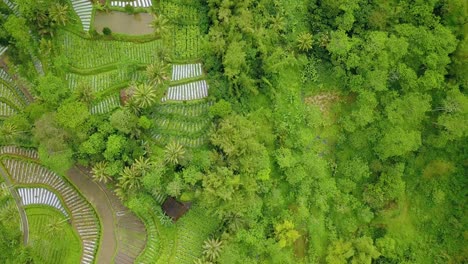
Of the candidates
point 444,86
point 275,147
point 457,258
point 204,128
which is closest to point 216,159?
point 204,128

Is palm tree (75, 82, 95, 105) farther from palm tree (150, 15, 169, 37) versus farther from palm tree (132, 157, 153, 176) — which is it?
palm tree (150, 15, 169, 37)

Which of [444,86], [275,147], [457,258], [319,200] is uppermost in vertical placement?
[444,86]

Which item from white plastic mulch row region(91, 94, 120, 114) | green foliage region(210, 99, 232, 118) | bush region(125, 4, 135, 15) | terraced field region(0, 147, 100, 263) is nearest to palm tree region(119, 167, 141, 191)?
terraced field region(0, 147, 100, 263)

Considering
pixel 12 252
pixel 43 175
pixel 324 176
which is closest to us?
pixel 12 252

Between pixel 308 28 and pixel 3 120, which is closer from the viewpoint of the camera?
pixel 3 120

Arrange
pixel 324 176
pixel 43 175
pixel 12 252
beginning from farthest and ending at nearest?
1. pixel 324 176
2. pixel 43 175
3. pixel 12 252

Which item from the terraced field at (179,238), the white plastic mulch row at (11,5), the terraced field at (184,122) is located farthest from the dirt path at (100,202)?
the white plastic mulch row at (11,5)

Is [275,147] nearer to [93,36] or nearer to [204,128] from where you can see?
[204,128]

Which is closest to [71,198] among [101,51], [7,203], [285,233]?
[7,203]
